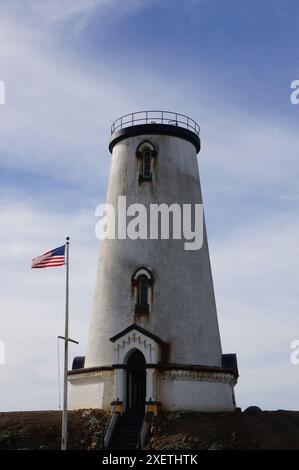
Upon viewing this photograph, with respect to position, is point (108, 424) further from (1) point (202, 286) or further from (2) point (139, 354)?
(1) point (202, 286)

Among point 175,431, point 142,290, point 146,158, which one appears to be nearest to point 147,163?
point 146,158

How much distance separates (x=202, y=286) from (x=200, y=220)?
12.4 feet

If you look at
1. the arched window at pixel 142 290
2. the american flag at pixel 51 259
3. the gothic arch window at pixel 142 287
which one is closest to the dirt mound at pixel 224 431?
the gothic arch window at pixel 142 287

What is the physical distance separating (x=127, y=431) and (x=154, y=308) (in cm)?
638

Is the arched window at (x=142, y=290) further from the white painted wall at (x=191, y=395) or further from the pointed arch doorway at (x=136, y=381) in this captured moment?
the white painted wall at (x=191, y=395)

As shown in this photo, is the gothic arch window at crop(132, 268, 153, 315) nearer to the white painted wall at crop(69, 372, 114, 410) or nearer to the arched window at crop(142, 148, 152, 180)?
the white painted wall at crop(69, 372, 114, 410)

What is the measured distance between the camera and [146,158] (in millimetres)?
34844

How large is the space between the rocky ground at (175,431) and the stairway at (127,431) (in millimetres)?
704

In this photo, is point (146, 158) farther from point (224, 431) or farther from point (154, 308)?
point (224, 431)

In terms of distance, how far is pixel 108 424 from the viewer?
28703mm

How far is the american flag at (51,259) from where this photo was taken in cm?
2625

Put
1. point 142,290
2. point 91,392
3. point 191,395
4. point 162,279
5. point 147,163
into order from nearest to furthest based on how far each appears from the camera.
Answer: point 191,395, point 91,392, point 162,279, point 142,290, point 147,163

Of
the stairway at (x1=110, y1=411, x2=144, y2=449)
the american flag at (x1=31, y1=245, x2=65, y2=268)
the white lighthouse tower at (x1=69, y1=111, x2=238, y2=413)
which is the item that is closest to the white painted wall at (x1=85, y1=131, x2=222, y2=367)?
the white lighthouse tower at (x1=69, y1=111, x2=238, y2=413)
